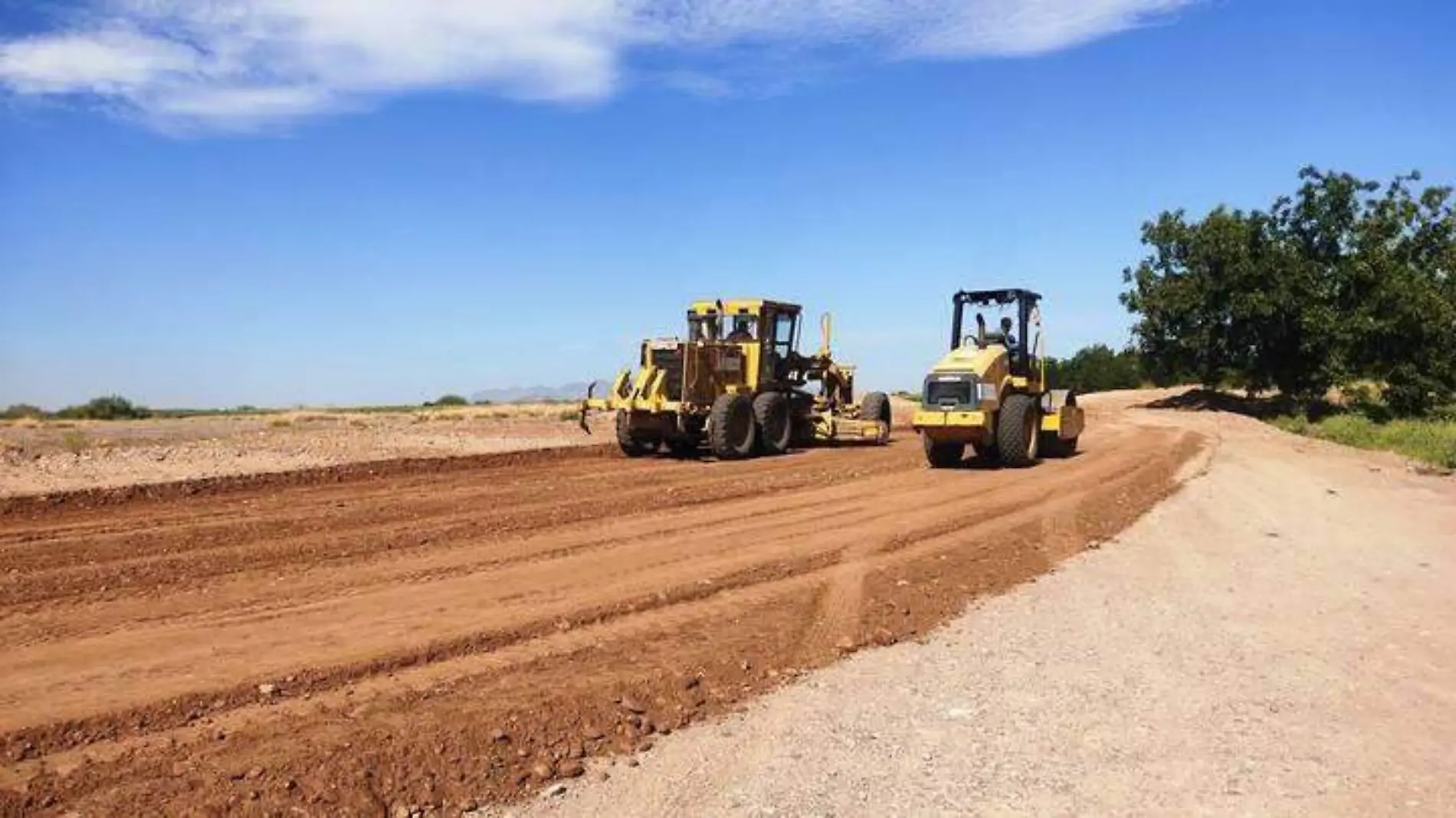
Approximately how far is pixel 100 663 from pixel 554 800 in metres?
3.53

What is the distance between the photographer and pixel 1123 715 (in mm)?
6273

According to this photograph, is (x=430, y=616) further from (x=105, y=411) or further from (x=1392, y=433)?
(x=105, y=411)

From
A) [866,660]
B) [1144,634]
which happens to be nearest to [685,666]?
[866,660]

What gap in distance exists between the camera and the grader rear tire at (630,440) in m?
21.7

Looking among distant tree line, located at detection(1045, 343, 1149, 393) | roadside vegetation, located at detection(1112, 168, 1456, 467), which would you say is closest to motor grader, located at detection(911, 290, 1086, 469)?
roadside vegetation, located at detection(1112, 168, 1456, 467)

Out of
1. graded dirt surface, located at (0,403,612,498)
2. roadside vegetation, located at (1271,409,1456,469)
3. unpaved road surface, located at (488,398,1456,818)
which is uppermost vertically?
roadside vegetation, located at (1271,409,1456,469)

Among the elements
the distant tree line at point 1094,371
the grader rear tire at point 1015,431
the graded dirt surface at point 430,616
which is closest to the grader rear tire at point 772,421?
the grader rear tire at point 1015,431

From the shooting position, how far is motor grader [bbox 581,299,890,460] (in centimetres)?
2119

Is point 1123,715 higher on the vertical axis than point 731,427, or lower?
A: lower

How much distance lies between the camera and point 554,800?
4.98m

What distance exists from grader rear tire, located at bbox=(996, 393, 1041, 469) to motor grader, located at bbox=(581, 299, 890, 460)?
5086 millimetres

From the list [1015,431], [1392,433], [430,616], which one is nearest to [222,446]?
[1015,431]

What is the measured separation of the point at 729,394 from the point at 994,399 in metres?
5.64

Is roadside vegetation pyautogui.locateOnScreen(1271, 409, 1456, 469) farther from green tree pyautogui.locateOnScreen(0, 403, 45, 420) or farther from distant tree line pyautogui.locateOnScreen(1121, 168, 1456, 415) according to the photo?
green tree pyautogui.locateOnScreen(0, 403, 45, 420)
